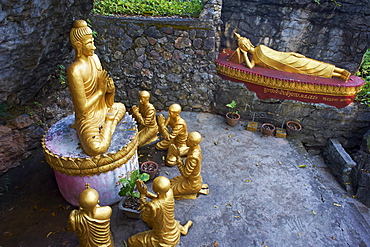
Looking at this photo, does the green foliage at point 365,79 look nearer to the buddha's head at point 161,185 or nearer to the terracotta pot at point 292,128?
the terracotta pot at point 292,128

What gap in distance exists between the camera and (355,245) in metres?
4.51

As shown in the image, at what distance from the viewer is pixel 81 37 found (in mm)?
4129

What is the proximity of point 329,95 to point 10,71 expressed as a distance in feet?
25.6

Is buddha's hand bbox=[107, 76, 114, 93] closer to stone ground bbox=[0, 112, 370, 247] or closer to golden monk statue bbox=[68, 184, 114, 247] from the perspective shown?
stone ground bbox=[0, 112, 370, 247]

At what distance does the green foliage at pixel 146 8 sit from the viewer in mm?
7348

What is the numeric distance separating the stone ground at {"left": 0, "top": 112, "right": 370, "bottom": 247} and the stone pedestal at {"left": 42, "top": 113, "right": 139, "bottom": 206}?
488 mm

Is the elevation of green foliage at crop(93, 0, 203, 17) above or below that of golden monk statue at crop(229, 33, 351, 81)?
above

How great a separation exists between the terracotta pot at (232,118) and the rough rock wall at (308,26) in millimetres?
3520

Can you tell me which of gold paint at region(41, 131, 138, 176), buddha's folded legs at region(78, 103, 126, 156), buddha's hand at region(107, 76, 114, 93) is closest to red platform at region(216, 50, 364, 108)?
buddha's hand at region(107, 76, 114, 93)

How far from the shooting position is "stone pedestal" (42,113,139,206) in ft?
14.0

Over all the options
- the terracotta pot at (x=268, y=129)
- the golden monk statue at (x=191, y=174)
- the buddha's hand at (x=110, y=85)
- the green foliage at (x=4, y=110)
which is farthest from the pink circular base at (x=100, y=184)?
the terracotta pot at (x=268, y=129)

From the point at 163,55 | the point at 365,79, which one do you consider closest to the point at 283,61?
the point at 365,79

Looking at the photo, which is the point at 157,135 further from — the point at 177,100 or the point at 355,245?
the point at 355,245

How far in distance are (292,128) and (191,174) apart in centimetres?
408
